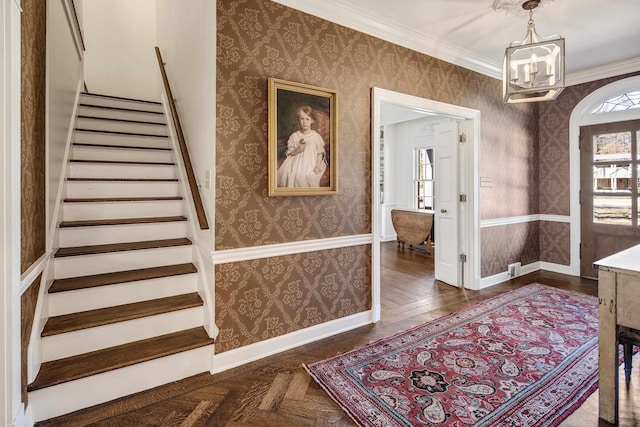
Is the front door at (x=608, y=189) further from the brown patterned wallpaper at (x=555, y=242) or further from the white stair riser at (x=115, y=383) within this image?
the white stair riser at (x=115, y=383)

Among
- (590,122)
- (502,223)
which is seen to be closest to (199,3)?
(502,223)

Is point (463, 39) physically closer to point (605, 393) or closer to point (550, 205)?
point (550, 205)

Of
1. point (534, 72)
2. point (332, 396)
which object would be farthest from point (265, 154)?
point (534, 72)

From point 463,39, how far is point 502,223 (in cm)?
232

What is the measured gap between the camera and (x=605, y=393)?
165 centimetres

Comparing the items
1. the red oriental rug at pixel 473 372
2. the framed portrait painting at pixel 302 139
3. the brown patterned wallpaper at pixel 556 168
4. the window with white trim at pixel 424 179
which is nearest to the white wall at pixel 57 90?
the framed portrait painting at pixel 302 139

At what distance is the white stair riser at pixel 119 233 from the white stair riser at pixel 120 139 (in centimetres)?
135

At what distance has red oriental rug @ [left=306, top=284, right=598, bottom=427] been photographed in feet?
5.69

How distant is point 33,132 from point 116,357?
1.39 metres

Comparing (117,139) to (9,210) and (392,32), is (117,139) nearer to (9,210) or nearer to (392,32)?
(9,210)

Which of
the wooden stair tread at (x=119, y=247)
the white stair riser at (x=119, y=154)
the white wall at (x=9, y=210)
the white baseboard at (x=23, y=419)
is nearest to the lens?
the white wall at (x=9, y=210)

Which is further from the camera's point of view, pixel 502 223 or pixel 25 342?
pixel 502 223

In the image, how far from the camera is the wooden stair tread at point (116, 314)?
6.25ft

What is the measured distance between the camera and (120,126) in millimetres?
3721
